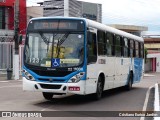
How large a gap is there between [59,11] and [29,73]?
2215 inches

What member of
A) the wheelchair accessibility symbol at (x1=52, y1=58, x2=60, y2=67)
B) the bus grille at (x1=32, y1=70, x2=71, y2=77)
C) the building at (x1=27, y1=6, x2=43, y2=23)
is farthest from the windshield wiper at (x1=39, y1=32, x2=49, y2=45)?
the building at (x1=27, y1=6, x2=43, y2=23)

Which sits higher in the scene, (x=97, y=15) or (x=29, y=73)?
(x=97, y=15)

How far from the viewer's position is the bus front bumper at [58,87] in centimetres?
1447

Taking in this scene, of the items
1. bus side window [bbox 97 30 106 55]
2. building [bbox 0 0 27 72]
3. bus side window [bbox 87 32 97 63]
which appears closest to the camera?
bus side window [bbox 87 32 97 63]

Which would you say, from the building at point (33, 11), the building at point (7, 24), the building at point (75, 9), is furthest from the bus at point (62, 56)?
the building at point (75, 9)

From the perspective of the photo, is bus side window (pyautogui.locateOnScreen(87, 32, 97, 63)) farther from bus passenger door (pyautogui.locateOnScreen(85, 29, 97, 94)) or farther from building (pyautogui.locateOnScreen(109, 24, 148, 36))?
building (pyautogui.locateOnScreen(109, 24, 148, 36))

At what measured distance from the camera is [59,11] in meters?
70.6

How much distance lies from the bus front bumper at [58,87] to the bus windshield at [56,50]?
2.16 feet

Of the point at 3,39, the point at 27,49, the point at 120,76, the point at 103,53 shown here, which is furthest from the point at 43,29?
the point at 3,39

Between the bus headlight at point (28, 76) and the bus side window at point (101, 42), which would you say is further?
the bus side window at point (101, 42)

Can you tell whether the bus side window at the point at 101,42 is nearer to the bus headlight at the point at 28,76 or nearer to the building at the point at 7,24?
the bus headlight at the point at 28,76

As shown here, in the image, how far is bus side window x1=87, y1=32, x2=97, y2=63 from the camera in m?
15.2

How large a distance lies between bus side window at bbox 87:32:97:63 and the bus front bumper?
1.13 meters

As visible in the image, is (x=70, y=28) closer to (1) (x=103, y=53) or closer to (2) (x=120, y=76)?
(1) (x=103, y=53)
